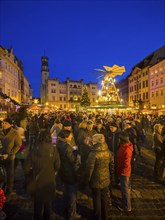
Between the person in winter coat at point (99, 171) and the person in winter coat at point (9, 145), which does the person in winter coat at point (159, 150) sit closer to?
the person in winter coat at point (99, 171)

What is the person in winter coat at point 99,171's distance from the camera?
3383 mm

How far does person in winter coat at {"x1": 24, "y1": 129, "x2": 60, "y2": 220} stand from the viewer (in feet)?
9.84

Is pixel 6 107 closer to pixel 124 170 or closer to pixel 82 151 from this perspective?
pixel 82 151

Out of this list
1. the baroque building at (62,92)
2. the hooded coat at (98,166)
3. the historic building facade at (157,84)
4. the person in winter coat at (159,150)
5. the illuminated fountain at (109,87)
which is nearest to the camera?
the hooded coat at (98,166)

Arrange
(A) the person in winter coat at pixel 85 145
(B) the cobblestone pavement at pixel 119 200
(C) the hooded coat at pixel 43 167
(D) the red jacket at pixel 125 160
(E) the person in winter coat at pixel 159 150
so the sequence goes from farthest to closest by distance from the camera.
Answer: (E) the person in winter coat at pixel 159 150, (A) the person in winter coat at pixel 85 145, (D) the red jacket at pixel 125 160, (B) the cobblestone pavement at pixel 119 200, (C) the hooded coat at pixel 43 167

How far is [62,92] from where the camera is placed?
254 feet

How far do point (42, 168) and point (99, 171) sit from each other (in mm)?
1151

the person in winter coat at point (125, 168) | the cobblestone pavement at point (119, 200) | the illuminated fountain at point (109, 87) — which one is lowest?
the cobblestone pavement at point (119, 200)

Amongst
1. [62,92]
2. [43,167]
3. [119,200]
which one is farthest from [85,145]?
[62,92]

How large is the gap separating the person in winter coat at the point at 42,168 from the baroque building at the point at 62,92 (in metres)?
70.1

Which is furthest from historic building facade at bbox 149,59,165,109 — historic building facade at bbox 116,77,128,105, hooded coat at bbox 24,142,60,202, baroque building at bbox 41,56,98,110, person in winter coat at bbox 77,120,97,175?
hooded coat at bbox 24,142,60,202

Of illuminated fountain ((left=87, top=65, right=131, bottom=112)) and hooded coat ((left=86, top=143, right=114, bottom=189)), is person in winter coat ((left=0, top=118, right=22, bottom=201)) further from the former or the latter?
illuminated fountain ((left=87, top=65, right=131, bottom=112))

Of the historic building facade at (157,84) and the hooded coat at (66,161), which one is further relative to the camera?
the historic building facade at (157,84)

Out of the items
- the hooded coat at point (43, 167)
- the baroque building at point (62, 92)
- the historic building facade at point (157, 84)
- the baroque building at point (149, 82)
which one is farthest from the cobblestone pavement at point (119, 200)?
the baroque building at point (62, 92)
